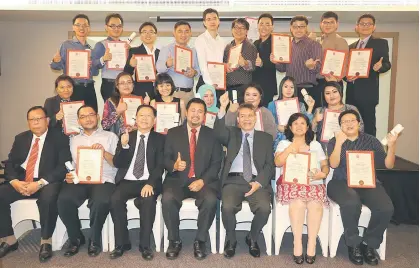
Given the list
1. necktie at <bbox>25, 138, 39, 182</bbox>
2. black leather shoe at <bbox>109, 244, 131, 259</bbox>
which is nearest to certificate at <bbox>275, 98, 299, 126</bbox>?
black leather shoe at <bbox>109, 244, 131, 259</bbox>

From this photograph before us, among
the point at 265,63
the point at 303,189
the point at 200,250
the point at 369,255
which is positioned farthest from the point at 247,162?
the point at 265,63

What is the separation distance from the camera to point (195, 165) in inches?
151

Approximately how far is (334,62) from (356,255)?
202 centimetres

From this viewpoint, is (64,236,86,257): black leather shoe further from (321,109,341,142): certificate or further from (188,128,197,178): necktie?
(321,109,341,142): certificate

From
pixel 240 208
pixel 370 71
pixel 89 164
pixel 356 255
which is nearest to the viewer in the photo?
pixel 356 255

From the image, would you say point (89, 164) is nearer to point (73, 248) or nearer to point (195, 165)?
point (73, 248)

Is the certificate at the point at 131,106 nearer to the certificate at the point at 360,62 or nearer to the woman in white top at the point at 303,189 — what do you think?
the woman in white top at the point at 303,189

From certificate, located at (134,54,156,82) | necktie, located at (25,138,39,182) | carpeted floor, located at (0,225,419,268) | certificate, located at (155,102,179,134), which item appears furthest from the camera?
certificate, located at (134,54,156,82)

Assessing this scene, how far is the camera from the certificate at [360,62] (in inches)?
177

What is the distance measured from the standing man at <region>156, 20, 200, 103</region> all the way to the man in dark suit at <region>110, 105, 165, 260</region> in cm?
78

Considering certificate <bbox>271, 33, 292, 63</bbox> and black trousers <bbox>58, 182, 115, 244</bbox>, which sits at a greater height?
certificate <bbox>271, 33, 292, 63</bbox>

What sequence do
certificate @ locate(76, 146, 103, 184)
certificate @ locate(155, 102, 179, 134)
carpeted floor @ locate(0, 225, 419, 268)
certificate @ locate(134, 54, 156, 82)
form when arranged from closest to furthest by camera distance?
carpeted floor @ locate(0, 225, 419, 268)
certificate @ locate(76, 146, 103, 184)
certificate @ locate(155, 102, 179, 134)
certificate @ locate(134, 54, 156, 82)

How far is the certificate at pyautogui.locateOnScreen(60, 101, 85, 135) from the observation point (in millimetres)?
4133
